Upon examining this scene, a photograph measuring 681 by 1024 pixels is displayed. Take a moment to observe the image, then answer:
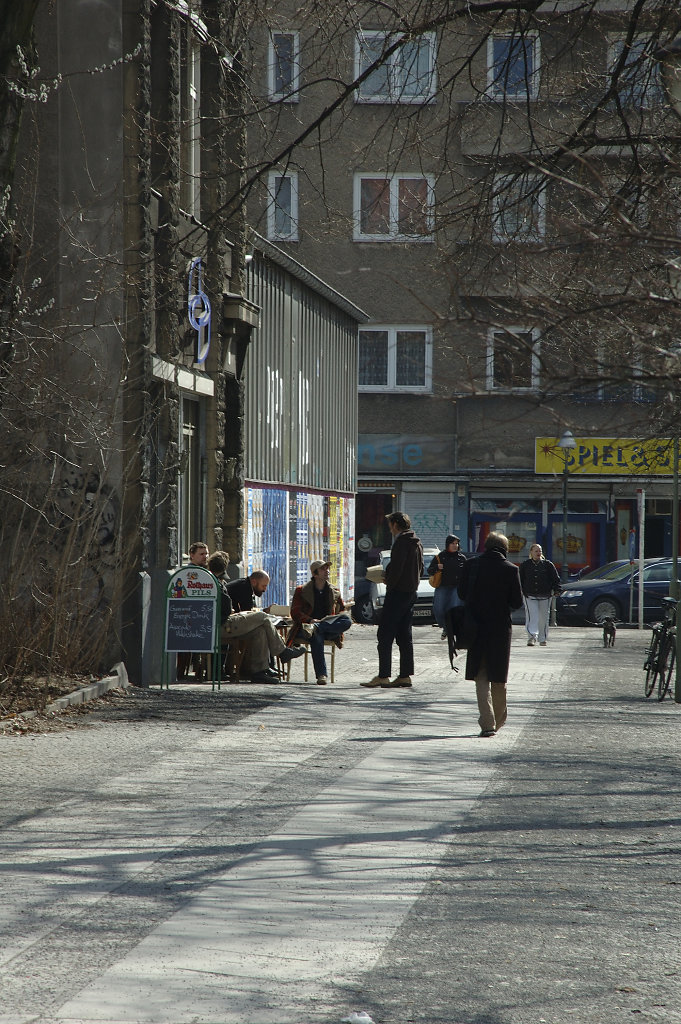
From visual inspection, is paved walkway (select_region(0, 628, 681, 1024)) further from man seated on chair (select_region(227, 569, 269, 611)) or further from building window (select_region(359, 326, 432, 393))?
building window (select_region(359, 326, 432, 393))

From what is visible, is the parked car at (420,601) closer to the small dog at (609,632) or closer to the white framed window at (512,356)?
the small dog at (609,632)

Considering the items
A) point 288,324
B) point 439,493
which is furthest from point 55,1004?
point 439,493

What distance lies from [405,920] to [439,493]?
1270 inches

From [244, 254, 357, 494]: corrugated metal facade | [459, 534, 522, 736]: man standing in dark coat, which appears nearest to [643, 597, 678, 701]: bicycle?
[459, 534, 522, 736]: man standing in dark coat

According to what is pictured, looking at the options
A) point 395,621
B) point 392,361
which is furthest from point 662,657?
point 392,361

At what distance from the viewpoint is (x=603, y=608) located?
→ 30625 mm

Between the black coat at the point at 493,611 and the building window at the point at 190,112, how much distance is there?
7.25 m

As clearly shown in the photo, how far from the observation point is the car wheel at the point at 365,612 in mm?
29750

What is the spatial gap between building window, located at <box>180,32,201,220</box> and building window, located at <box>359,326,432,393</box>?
2027 cm

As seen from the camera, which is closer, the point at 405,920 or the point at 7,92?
the point at 405,920

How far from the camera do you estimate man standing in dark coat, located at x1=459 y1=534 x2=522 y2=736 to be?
37.8 ft

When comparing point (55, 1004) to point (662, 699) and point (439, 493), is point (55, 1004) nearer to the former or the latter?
point (662, 699)

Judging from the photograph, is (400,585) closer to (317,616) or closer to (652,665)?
(317,616)

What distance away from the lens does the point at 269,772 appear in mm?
9375
